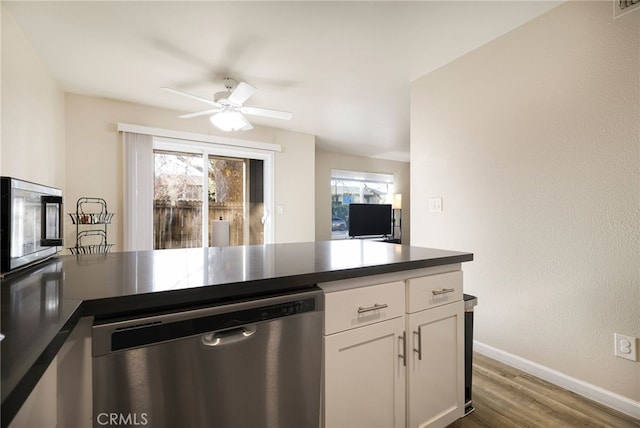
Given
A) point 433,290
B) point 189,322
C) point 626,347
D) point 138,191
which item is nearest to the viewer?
point 189,322

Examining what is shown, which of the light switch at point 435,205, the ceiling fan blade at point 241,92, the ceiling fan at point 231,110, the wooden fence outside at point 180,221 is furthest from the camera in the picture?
the wooden fence outside at point 180,221

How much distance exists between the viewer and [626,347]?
5.01ft

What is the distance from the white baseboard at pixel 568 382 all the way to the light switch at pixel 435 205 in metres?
1.10

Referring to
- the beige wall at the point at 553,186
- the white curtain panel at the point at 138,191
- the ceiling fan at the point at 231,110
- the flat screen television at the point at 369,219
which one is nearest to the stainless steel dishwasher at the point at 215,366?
the beige wall at the point at 553,186

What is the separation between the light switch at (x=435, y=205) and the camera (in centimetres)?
254

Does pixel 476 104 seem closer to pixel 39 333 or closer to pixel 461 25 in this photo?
pixel 461 25

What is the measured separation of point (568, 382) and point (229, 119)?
10.3 feet

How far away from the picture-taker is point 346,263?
45.0 inches

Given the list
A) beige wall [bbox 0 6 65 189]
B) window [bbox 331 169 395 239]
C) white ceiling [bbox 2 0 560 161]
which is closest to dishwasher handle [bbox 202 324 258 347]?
white ceiling [bbox 2 0 560 161]

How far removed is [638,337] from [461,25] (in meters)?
2.06

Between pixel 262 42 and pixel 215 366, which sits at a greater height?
pixel 262 42

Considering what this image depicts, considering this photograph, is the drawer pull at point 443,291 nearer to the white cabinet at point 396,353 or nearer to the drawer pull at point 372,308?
the white cabinet at point 396,353

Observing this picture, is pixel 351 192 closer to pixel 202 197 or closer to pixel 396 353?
pixel 202 197

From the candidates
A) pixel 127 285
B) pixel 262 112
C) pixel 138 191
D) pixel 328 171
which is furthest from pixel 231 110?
pixel 328 171
